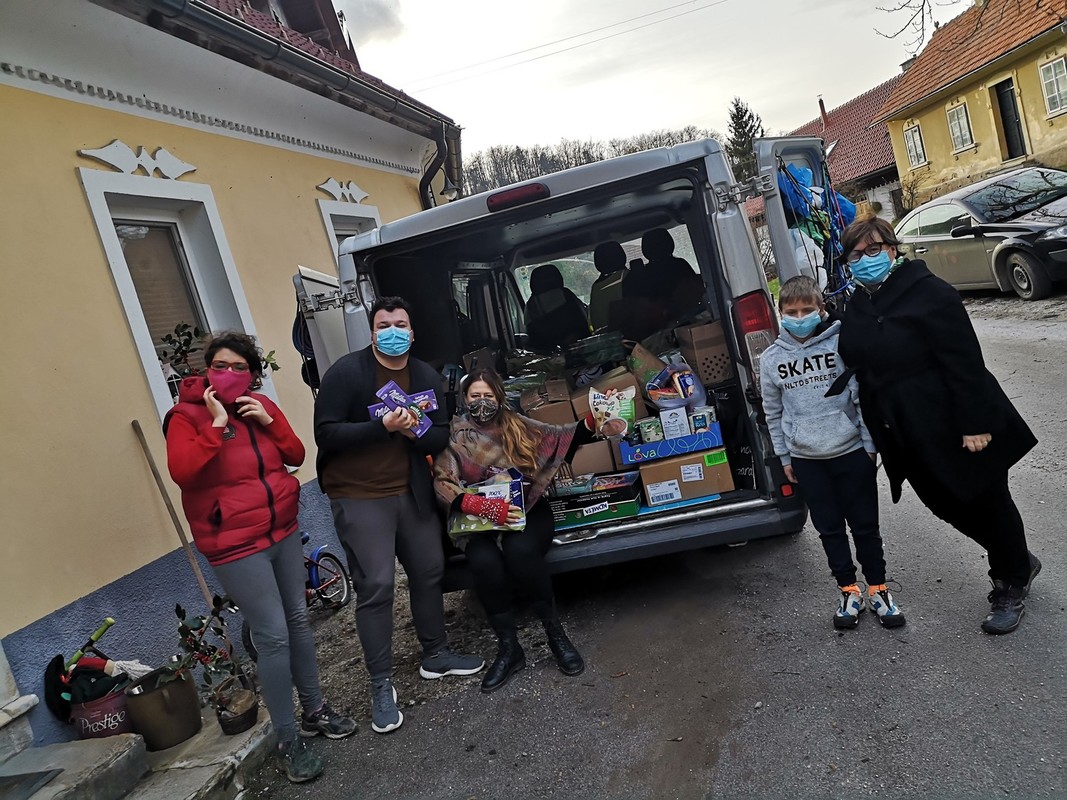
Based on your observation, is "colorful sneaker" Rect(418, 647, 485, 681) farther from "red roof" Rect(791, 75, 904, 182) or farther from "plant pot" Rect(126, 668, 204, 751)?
"red roof" Rect(791, 75, 904, 182)

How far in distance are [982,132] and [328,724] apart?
2558 cm

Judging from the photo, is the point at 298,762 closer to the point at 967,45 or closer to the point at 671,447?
the point at 671,447

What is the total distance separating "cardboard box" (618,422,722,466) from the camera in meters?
4.21

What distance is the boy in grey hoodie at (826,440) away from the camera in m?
3.42

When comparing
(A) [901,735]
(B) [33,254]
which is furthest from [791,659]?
(B) [33,254]

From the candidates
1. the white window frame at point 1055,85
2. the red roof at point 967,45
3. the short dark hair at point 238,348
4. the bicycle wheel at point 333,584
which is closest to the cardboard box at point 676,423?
the short dark hair at point 238,348

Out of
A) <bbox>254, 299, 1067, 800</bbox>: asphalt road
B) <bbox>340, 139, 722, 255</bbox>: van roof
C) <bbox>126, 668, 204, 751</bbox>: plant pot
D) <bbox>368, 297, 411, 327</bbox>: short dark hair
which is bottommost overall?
<bbox>254, 299, 1067, 800</bbox>: asphalt road

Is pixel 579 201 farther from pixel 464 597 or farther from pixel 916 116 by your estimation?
pixel 916 116

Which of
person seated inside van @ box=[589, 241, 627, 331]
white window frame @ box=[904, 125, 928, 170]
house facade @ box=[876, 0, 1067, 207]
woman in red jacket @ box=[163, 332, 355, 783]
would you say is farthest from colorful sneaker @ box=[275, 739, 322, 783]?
white window frame @ box=[904, 125, 928, 170]

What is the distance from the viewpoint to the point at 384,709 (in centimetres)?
358

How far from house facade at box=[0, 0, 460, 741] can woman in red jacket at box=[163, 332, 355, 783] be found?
1.21 metres

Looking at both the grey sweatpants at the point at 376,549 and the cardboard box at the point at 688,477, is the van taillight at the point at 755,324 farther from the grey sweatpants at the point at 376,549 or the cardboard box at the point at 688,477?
the grey sweatpants at the point at 376,549

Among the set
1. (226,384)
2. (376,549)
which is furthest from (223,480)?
(376,549)

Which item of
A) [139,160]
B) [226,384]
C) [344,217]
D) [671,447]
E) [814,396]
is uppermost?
[139,160]
